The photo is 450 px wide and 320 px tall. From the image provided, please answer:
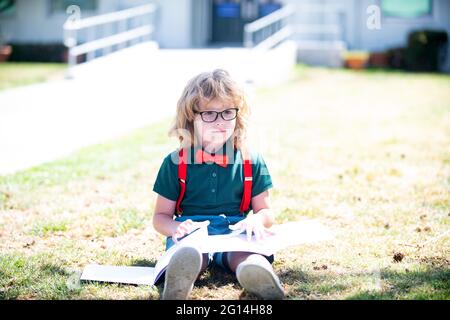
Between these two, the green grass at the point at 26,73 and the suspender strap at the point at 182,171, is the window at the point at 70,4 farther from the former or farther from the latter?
the suspender strap at the point at 182,171

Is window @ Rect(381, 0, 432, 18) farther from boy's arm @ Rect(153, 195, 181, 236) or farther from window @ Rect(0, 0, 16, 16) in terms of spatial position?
boy's arm @ Rect(153, 195, 181, 236)

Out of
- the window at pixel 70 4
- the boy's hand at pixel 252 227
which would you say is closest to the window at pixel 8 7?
the window at pixel 70 4

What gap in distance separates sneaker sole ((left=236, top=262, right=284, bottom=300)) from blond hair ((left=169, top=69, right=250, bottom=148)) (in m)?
0.85

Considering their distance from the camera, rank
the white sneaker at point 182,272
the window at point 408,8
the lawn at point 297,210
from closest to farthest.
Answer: the white sneaker at point 182,272 < the lawn at point 297,210 < the window at point 408,8

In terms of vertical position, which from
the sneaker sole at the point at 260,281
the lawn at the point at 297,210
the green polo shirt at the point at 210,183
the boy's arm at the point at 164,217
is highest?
the green polo shirt at the point at 210,183

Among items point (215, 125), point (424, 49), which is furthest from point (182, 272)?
point (424, 49)

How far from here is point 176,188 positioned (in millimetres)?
3375

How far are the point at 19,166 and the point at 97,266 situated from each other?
10.4 ft

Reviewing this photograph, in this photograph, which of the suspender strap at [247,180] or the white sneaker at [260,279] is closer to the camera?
the white sneaker at [260,279]

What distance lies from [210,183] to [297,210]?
1530mm

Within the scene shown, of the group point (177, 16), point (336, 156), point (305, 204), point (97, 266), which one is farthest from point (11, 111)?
point (177, 16)

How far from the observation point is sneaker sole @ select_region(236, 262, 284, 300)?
9.07ft

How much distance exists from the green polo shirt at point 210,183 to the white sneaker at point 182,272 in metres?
0.68

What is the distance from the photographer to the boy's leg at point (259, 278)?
109 inches
